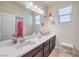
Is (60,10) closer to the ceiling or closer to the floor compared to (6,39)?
closer to the ceiling

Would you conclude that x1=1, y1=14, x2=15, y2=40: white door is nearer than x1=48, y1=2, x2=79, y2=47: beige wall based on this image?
Yes

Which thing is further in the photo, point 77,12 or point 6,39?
point 77,12

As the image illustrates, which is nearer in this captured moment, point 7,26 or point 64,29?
point 7,26

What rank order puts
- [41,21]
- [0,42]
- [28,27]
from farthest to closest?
1. [41,21]
2. [28,27]
3. [0,42]

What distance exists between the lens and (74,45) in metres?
2.86

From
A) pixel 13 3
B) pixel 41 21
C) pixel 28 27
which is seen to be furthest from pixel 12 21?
pixel 41 21

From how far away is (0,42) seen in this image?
1639 millimetres

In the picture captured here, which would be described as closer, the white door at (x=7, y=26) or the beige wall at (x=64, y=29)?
the white door at (x=7, y=26)

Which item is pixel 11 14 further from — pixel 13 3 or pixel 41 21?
pixel 41 21

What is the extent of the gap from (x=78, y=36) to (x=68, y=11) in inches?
35.9

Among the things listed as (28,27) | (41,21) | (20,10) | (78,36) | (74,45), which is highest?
(20,10)

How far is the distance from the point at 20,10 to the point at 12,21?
1.28 ft

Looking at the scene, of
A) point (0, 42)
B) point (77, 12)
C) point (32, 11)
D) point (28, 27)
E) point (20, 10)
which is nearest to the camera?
point (0, 42)

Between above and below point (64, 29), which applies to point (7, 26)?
above
